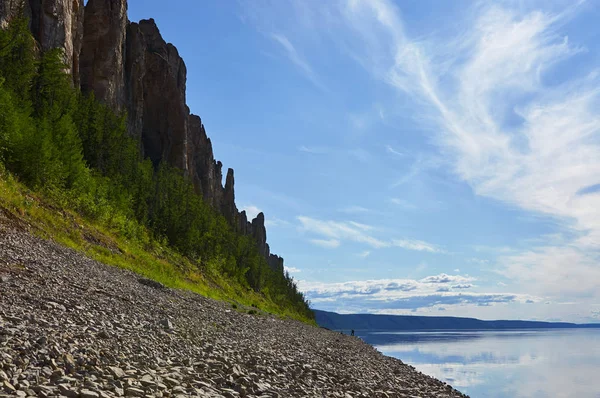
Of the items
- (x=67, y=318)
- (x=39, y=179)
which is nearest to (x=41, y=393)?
(x=67, y=318)

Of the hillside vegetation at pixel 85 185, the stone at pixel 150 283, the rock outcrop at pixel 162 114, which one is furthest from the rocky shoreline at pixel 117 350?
the rock outcrop at pixel 162 114

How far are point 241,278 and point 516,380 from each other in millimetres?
65405

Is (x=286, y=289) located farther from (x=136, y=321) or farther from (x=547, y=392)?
(x=136, y=321)

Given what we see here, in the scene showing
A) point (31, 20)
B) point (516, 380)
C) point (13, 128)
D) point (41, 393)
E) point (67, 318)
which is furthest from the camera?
point (31, 20)

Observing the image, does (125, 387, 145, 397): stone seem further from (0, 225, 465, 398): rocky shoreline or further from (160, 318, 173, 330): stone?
(160, 318, 173, 330): stone

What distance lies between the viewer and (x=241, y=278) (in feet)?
340

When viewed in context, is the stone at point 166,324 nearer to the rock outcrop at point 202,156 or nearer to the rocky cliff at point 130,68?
the rocky cliff at point 130,68

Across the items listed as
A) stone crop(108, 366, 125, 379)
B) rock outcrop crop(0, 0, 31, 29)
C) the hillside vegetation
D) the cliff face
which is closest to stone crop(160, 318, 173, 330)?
stone crop(108, 366, 125, 379)

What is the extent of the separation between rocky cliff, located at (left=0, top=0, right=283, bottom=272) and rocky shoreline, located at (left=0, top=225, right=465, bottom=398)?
5453 centimetres

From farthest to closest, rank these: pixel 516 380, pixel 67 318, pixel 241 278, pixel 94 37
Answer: pixel 241 278 → pixel 94 37 → pixel 516 380 → pixel 67 318

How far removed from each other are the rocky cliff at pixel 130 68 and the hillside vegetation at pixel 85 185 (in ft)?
27.8

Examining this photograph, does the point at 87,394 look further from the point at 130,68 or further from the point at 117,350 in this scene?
the point at 130,68

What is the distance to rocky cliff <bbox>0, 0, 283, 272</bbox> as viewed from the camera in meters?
71.8

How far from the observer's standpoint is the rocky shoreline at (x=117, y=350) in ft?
27.9
